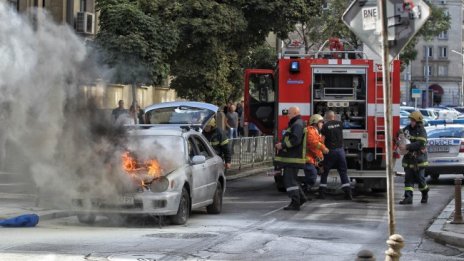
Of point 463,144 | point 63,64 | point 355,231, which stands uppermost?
point 63,64

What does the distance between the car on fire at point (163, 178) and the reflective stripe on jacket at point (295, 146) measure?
1354 millimetres

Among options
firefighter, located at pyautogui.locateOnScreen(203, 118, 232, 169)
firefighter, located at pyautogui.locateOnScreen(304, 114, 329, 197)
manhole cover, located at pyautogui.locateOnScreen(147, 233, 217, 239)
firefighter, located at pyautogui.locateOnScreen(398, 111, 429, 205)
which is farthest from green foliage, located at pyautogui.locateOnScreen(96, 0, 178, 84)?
manhole cover, located at pyautogui.locateOnScreen(147, 233, 217, 239)

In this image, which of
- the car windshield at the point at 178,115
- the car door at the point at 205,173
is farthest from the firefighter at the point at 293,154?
the car windshield at the point at 178,115

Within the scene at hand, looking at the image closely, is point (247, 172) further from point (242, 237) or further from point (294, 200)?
point (242, 237)

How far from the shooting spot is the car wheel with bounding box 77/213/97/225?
11.7m

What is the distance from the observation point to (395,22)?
7.06m

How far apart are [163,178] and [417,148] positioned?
6.09m

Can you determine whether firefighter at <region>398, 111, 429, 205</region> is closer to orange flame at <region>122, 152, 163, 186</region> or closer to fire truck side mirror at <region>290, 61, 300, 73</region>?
fire truck side mirror at <region>290, 61, 300, 73</region>

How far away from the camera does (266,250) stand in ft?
31.6

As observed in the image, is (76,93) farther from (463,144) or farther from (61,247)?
(463,144)

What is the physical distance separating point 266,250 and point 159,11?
519 inches

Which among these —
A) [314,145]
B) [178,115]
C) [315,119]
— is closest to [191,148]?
[314,145]

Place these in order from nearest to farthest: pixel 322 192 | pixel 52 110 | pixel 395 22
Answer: pixel 395 22
pixel 52 110
pixel 322 192

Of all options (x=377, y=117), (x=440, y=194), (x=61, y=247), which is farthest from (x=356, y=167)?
(x=61, y=247)
